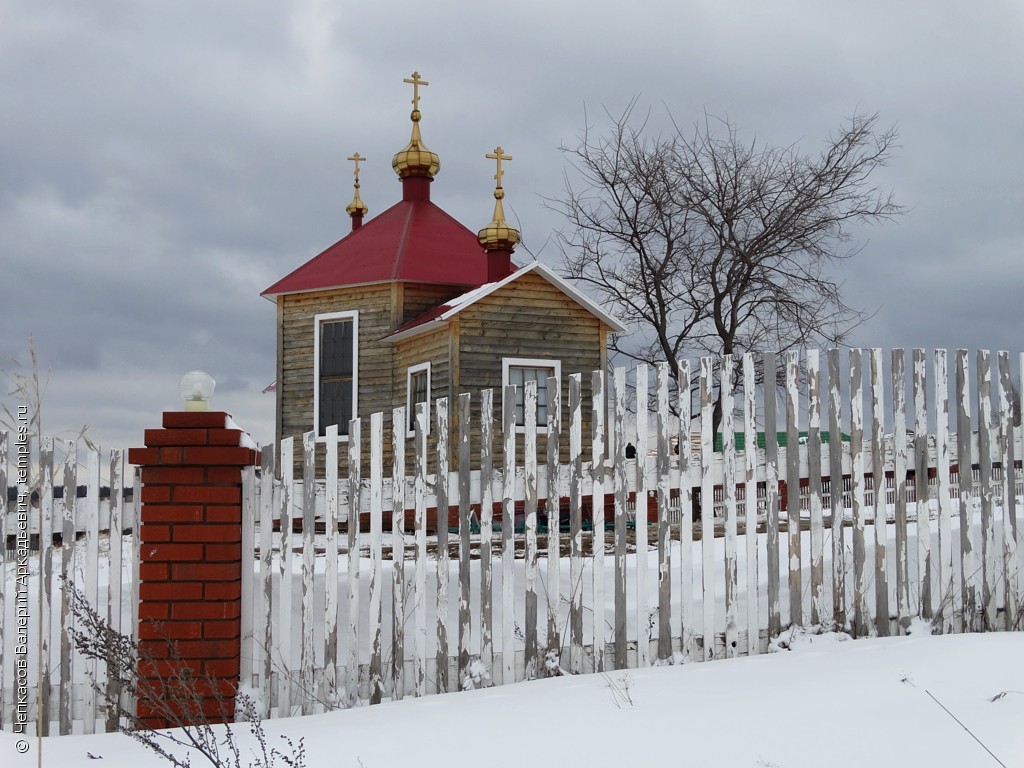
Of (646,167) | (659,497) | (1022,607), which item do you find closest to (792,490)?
(659,497)

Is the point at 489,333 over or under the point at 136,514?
over

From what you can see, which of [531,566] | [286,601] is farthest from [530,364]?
[286,601]

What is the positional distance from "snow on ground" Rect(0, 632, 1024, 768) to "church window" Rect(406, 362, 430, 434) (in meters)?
10.8

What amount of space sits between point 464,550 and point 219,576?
4.39 feet

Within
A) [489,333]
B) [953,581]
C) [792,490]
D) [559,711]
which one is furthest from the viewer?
[489,333]

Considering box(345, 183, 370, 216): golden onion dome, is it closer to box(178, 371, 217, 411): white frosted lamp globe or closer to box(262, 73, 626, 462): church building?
box(262, 73, 626, 462): church building

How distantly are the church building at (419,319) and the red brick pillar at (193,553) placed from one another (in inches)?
357

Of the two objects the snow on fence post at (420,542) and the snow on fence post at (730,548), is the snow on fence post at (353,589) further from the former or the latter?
the snow on fence post at (730,548)

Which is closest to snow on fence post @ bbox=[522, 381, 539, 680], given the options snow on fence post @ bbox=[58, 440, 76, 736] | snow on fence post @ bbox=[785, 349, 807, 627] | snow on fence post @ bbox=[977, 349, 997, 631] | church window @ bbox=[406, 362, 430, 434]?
snow on fence post @ bbox=[785, 349, 807, 627]

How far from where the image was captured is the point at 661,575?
534cm

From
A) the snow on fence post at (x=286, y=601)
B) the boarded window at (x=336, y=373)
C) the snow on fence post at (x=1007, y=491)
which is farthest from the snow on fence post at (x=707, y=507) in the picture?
the boarded window at (x=336, y=373)

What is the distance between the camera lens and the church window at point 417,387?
1568 cm

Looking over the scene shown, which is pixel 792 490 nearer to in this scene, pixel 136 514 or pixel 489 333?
pixel 136 514

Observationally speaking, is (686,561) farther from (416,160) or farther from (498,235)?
(416,160)
